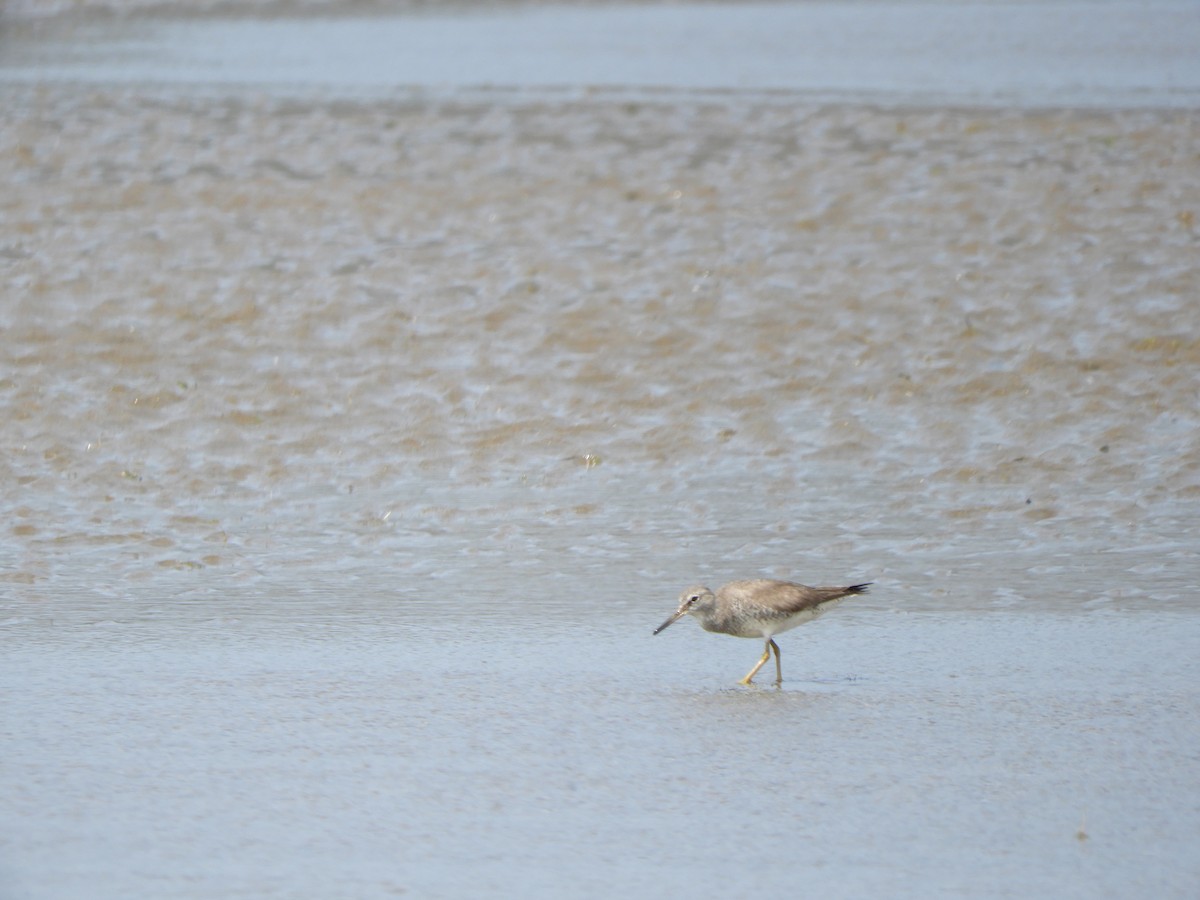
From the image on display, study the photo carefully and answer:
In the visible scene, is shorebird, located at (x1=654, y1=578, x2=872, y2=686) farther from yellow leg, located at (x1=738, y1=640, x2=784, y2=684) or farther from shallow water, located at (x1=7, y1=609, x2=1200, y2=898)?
shallow water, located at (x1=7, y1=609, x2=1200, y2=898)

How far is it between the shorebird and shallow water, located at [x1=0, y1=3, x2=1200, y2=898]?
0.17m

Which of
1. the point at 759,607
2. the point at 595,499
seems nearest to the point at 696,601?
the point at 759,607

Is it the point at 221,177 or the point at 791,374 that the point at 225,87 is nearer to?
the point at 221,177

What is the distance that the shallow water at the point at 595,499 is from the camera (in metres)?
4.57

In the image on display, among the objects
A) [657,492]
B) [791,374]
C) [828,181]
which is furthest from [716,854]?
[828,181]

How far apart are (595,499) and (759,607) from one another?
6.28 feet

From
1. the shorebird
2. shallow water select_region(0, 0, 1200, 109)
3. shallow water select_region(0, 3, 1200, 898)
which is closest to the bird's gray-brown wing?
the shorebird

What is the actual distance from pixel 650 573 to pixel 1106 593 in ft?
5.44

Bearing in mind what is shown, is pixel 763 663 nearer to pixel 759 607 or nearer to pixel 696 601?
pixel 759 607

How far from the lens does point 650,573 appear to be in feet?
22.2

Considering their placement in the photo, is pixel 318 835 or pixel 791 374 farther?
pixel 791 374

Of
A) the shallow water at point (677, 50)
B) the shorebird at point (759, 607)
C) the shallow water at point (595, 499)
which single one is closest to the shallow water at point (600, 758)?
the shallow water at point (595, 499)

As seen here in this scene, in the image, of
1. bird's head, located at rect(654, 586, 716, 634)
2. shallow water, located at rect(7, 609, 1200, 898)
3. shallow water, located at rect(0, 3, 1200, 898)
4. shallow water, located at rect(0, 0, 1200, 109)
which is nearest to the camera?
shallow water, located at rect(7, 609, 1200, 898)

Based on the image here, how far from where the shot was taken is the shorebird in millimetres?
5754
